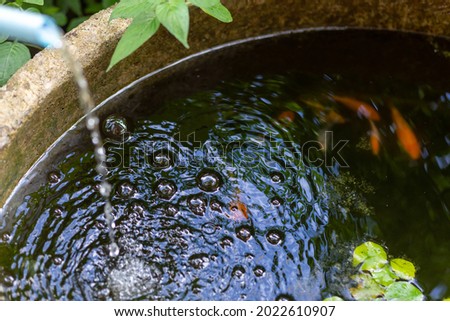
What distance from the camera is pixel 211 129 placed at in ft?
9.00

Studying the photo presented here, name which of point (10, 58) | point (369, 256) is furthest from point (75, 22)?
point (369, 256)

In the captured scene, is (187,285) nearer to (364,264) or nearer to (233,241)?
(233,241)

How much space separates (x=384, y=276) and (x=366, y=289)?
0.08 meters

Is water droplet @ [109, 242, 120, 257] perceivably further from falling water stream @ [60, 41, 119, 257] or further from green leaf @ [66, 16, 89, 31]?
green leaf @ [66, 16, 89, 31]

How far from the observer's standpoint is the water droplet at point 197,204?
246 cm

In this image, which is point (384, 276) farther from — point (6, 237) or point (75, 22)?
point (75, 22)

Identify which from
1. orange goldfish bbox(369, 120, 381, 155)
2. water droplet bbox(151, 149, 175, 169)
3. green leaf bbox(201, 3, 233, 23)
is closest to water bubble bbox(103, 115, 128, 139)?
water droplet bbox(151, 149, 175, 169)

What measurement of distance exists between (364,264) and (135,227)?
880 millimetres

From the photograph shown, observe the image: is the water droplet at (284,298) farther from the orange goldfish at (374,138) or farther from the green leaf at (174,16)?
the green leaf at (174,16)

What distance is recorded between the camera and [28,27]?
7.13 feet

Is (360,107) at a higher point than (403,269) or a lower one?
higher

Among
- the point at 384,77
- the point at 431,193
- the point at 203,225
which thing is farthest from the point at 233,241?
the point at 384,77

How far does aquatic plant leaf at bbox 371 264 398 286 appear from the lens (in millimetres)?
2283

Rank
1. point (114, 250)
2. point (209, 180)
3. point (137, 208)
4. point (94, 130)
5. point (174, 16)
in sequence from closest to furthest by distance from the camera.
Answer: point (174, 16) < point (114, 250) < point (137, 208) < point (209, 180) < point (94, 130)
